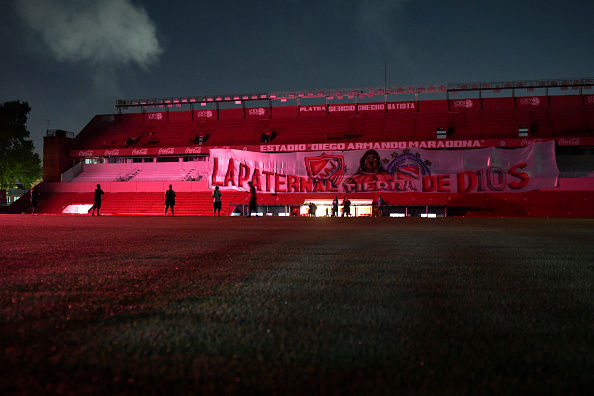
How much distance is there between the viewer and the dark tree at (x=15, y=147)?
164 feet

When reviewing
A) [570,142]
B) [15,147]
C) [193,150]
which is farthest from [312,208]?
[15,147]

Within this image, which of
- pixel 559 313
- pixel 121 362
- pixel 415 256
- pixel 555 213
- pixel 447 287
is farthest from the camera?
pixel 555 213

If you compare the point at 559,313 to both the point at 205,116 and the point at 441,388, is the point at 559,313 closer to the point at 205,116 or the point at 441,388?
the point at 441,388

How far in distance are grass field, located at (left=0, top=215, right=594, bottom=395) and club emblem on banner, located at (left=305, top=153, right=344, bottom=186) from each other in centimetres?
2253

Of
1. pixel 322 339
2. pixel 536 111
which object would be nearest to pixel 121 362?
pixel 322 339

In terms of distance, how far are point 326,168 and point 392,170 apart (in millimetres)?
4124

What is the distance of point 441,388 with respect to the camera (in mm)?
1386

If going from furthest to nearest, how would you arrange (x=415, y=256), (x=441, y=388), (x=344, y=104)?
1. (x=344, y=104)
2. (x=415, y=256)
3. (x=441, y=388)

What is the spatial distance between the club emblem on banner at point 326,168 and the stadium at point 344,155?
0.06m

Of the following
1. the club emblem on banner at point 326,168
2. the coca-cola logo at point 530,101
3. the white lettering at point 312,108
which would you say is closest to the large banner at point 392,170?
the club emblem on banner at point 326,168

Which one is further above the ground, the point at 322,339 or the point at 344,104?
the point at 344,104

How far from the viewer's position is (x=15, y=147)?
51.4 meters

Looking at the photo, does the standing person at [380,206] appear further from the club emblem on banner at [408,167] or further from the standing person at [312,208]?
the standing person at [312,208]

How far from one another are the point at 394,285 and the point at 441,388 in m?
1.93
